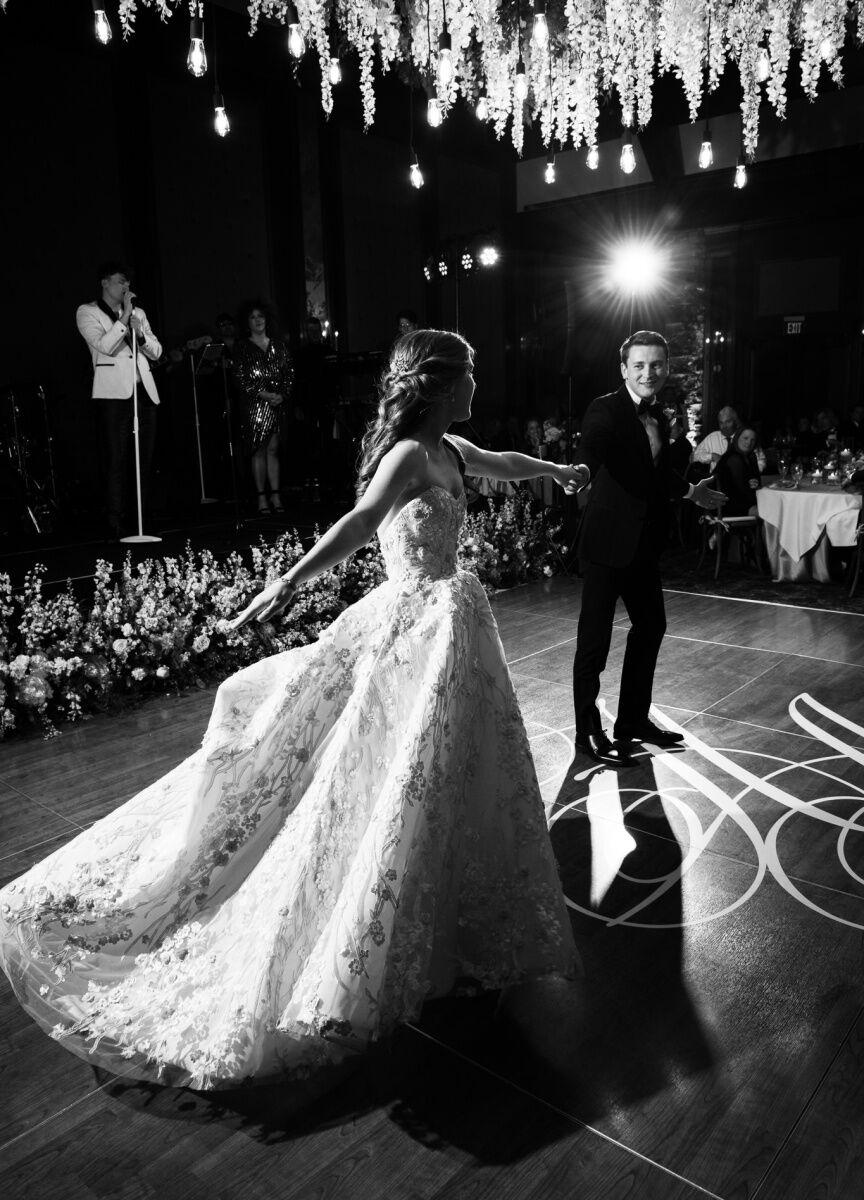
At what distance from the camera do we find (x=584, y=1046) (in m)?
2.00

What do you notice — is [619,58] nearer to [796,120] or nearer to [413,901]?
[796,120]

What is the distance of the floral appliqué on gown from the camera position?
183cm

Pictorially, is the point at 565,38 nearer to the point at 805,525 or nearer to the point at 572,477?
the point at 805,525

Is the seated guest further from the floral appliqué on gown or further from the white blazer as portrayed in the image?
the floral appliqué on gown

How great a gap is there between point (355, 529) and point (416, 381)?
41 cm

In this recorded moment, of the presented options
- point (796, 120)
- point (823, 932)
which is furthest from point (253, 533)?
point (796, 120)

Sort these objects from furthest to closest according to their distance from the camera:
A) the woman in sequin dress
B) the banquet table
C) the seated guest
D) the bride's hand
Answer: the woman in sequin dress, the seated guest, the banquet table, the bride's hand

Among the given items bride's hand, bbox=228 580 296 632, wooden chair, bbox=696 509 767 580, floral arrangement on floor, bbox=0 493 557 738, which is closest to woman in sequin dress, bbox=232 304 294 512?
floral arrangement on floor, bbox=0 493 557 738

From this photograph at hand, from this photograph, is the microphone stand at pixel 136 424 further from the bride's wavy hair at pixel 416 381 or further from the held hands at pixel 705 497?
the bride's wavy hair at pixel 416 381

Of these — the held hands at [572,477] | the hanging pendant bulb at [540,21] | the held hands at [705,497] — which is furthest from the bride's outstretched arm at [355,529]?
the hanging pendant bulb at [540,21]

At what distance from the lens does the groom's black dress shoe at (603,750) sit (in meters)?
3.54

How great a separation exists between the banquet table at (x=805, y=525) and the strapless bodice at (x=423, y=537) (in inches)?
199

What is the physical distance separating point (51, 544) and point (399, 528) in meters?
4.78

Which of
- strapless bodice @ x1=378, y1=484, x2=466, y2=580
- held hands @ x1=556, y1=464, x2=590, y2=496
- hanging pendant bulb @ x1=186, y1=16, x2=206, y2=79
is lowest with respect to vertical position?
strapless bodice @ x1=378, y1=484, x2=466, y2=580
